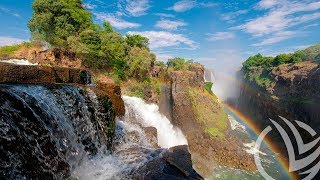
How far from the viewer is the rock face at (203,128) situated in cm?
2928

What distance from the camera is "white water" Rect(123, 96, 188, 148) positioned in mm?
25344

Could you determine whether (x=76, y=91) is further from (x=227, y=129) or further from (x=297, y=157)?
(x=297, y=157)

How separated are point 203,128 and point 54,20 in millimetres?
23417

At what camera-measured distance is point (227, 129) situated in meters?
38.2

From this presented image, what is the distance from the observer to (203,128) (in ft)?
116

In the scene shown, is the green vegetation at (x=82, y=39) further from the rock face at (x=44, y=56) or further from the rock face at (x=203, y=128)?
the rock face at (x=203, y=128)

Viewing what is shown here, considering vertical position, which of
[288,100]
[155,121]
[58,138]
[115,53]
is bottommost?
[155,121]

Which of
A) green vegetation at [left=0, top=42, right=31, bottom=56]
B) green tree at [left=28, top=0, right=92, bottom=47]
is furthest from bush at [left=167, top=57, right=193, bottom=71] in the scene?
green vegetation at [left=0, top=42, right=31, bottom=56]

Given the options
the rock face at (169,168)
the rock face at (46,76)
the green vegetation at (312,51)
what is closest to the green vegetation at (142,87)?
the rock face at (46,76)

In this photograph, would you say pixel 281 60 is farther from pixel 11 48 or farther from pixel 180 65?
pixel 11 48

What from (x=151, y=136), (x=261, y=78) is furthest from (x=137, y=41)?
(x=261, y=78)

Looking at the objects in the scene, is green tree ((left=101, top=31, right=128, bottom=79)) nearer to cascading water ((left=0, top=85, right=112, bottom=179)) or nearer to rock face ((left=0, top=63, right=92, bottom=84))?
rock face ((left=0, top=63, right=92, bottom=84))

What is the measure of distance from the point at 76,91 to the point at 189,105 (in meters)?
27.5

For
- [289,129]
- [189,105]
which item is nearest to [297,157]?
[289,129]
